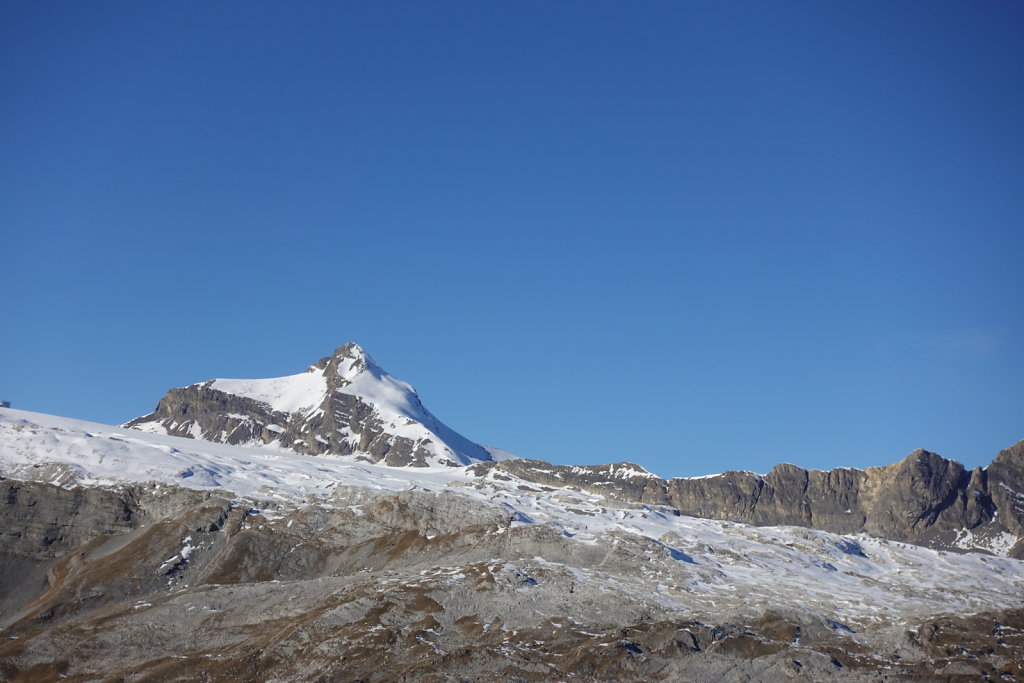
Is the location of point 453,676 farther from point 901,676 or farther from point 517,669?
point 901,676

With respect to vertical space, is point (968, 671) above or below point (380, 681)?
above

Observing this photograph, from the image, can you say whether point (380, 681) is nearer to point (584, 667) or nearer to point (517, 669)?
point (517, 669)

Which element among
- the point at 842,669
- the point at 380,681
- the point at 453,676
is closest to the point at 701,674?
the point at 842,669

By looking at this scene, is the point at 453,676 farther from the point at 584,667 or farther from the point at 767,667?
the point at 767,667

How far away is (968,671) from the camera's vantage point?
194 m

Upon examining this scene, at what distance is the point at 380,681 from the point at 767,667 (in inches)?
2802

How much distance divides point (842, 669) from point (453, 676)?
70990 millimetres

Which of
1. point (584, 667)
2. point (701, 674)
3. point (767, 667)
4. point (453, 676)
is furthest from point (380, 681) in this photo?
point (767, 667)

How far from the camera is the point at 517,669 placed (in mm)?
198125

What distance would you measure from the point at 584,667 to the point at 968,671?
68800mm

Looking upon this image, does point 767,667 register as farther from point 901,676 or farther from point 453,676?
point 453,676

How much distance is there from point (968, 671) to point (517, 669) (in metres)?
81.1

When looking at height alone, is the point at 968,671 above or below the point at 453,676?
above

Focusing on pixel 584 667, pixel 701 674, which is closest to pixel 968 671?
pixel 701 674
